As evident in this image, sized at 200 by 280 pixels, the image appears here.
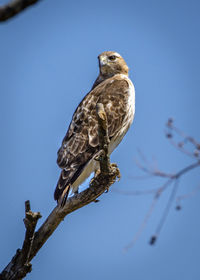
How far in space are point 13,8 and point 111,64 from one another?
5.85m

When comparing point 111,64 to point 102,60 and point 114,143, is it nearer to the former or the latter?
point 102,60

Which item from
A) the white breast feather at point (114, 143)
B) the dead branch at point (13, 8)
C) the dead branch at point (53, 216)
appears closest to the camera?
the dead branch at point (13, 8)

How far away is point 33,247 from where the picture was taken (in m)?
4.68

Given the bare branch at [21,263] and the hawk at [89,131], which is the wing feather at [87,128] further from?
the bare branch at [21,263]

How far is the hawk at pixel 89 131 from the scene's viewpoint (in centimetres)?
547

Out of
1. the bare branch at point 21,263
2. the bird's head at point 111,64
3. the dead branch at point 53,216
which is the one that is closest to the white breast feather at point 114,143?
the dead branch at point 53,216

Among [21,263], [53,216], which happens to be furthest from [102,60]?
[21,263]

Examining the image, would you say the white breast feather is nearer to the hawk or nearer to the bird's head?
the hawk

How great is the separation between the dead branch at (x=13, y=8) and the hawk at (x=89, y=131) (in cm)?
327

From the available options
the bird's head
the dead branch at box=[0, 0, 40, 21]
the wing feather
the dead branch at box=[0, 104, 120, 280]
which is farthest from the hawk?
the dead branch at box=[0, 0, 40, 21]

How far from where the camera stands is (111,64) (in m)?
7.71

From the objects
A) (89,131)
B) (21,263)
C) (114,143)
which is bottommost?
(21,263)

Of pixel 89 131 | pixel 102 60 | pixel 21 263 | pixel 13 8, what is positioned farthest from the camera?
pixel 102 60

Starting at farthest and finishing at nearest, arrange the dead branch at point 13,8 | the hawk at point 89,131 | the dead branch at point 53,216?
the hawk at point 89,131 → the dead branch at point 53,216 → the dead branch at point 13,8
